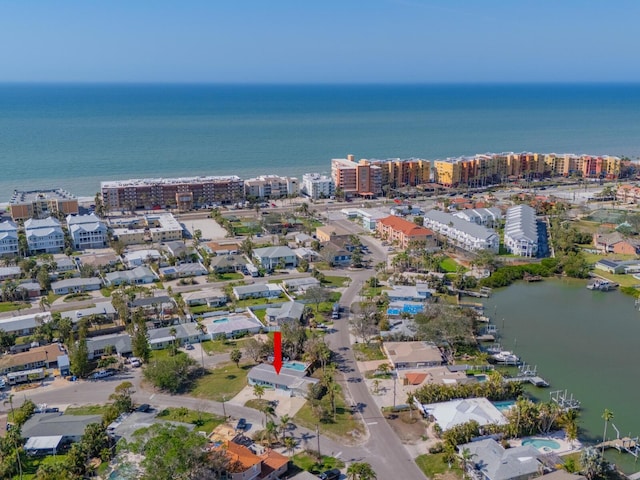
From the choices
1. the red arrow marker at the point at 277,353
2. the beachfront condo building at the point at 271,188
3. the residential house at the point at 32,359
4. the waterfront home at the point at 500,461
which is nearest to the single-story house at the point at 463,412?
the waterfront home at the point at 500,461

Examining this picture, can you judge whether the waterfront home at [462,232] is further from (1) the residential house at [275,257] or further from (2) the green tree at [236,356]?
(2) the green tree at [236,356]

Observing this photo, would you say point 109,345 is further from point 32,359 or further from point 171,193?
point 171,193

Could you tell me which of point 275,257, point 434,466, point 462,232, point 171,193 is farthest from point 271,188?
point 434,466

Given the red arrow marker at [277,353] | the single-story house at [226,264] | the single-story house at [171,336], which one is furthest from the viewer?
the single-story house at [226,264]

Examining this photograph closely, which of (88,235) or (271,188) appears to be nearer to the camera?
(88,235)

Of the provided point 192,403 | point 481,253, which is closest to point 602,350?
point 481,253

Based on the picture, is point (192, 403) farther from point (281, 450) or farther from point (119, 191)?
point (119, 191)
